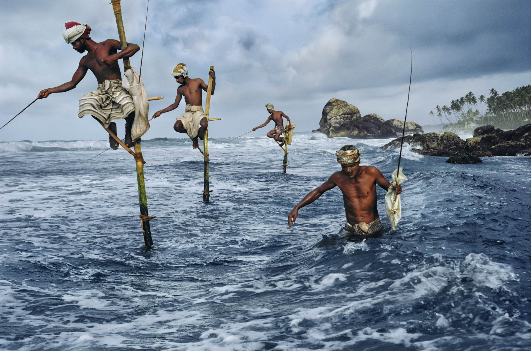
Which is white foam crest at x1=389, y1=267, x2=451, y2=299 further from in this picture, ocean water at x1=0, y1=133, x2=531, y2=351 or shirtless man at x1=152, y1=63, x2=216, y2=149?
shirtless man at x1=152, y1=63, x2=216, y2=149

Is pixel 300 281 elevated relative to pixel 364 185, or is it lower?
lower

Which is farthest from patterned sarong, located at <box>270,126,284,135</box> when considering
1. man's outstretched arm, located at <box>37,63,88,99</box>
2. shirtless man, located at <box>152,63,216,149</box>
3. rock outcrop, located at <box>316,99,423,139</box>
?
rock outcrop, located at <box>316,99,423,139</box>

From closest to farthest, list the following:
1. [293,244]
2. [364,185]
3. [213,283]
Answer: [213,283], [364,185], [293,244]

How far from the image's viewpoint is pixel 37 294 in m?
5.40

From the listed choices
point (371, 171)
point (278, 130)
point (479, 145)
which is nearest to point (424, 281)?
point (371, 171)

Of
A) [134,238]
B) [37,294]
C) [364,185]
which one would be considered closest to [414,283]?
[364,185]

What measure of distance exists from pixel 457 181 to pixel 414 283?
10967mm

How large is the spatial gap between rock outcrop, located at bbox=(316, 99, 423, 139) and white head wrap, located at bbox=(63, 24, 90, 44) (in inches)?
3834

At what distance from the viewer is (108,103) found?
6355mm

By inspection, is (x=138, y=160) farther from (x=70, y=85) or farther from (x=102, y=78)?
(x=70, y=85)

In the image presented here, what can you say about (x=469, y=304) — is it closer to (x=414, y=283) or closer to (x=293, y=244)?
(x=414, y=283)

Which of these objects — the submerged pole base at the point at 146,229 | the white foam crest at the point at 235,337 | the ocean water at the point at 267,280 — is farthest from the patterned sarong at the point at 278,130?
the white foam crest at the point at 235,337

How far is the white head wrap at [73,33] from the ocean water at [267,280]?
3520mm

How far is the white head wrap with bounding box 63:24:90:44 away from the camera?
5.88m
